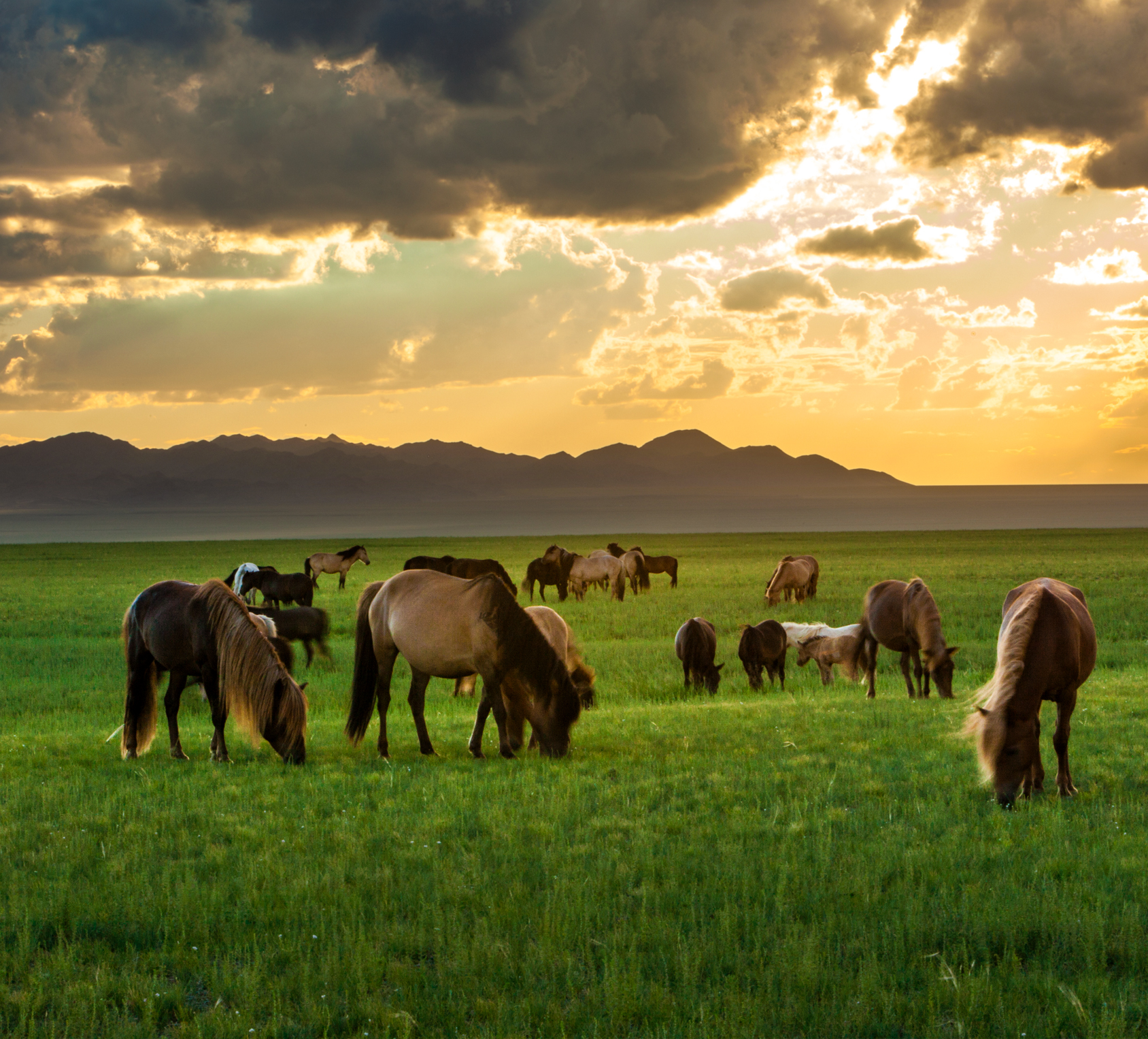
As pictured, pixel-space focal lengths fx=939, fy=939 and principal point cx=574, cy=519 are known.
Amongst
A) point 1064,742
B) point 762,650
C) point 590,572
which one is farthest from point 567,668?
point 590,572

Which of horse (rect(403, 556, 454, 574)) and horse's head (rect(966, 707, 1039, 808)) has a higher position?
horse (rect(403, 556, 454, 574))

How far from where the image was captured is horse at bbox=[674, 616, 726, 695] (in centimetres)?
1812

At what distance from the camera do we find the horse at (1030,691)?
8.31m

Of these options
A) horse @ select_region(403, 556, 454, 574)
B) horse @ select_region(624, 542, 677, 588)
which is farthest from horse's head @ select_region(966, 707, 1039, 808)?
horse @ select_region(624, 542, 677, 588)

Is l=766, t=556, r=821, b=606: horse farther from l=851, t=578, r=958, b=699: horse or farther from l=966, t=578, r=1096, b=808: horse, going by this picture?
l=966, t=578, r=1096, b=808: horse

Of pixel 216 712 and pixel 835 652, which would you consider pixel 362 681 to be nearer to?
pixel 216 712

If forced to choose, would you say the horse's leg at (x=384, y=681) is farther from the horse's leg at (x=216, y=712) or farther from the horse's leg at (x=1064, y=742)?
the horse's leg at (x=1064, y=742)

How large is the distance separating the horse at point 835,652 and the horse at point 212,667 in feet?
40.1

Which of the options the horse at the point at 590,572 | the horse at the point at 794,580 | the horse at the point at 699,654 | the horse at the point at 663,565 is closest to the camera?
the horse at the point at 699,654

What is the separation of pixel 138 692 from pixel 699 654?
1028cm

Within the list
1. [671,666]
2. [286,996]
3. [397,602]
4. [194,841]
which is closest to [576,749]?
[397,602]

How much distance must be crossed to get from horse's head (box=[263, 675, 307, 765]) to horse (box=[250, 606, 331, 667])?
10.8 m

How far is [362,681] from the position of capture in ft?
38.6

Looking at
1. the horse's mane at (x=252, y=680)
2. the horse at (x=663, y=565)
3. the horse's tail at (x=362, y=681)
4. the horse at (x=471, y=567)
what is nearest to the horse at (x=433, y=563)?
the horse at (x=471, y=567)
